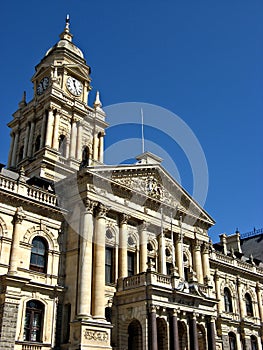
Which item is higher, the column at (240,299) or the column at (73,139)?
the column at (73,139)

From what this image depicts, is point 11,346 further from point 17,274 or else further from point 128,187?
point 128,187

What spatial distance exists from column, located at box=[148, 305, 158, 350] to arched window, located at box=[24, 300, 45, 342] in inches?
281

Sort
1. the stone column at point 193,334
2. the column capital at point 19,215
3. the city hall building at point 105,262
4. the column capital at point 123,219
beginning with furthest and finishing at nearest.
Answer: the column capital at point 123,219, the stone column at point 193,334, the column capital at point 19,215, the city hall building at point 105,262

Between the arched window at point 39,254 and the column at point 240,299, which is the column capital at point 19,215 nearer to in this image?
the arched window at point 39,254

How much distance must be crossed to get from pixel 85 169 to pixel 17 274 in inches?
354

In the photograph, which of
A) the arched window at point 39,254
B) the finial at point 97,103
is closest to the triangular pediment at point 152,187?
the arched window at point 39,254

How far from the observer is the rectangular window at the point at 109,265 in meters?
33.3

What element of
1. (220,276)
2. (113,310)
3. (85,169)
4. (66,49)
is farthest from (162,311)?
(66,49)

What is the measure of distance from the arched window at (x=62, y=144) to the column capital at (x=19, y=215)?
1769cm

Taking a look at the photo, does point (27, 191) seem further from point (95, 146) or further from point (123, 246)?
point (95, 146)

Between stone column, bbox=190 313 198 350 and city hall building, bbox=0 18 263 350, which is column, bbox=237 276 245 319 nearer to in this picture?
city hall building, bbox=0 18 263 350

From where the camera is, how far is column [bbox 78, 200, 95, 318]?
29.4 metres

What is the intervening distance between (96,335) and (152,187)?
14.2 m

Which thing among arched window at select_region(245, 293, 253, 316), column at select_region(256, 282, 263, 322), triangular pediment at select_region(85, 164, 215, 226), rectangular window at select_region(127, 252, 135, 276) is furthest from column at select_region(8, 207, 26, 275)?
column at select_region(256, 282, 263, 322)
